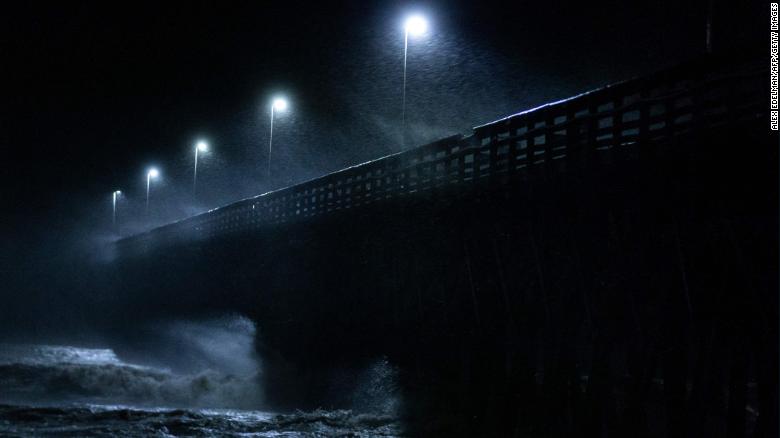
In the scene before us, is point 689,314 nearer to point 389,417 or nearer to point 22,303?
point 389,417

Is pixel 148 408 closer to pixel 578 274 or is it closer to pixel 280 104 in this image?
pixel 578 274

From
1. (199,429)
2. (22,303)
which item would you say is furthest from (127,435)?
(22,303)

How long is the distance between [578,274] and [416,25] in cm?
1126

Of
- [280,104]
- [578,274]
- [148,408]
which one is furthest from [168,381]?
[578,274]

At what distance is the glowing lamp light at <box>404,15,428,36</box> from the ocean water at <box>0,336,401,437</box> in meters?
10.2

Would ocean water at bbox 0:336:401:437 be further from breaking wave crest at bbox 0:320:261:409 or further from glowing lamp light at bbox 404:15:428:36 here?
glowing lamp light at bbox 404:15:428:36

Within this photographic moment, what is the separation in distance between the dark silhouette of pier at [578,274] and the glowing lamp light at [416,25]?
170 inches

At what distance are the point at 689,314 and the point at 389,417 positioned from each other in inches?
278

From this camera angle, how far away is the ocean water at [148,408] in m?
13.6

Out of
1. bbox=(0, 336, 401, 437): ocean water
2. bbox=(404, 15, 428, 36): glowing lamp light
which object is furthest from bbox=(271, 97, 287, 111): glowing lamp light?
bbox=(404, 15, 428, 36): glowing lamp light

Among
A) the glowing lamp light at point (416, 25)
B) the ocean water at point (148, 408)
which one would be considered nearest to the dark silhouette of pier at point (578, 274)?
the ocean water at point (148, 408)

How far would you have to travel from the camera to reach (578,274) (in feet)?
35.8

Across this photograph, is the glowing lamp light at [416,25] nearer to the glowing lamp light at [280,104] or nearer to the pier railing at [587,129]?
the pier railing at [587,129]

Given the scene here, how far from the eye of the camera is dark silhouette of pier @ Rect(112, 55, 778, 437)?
28.9 feet
